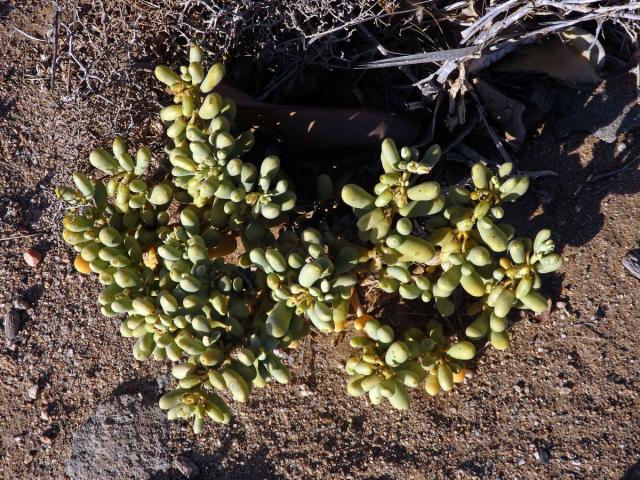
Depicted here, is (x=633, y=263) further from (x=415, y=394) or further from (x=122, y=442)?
(x=122, y=442)

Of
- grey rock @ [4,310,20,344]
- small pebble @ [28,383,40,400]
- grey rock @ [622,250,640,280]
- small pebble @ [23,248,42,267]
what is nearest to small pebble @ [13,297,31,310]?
grey rock @ [4,310,20,344]

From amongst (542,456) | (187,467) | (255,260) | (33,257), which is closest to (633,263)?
(542,456)

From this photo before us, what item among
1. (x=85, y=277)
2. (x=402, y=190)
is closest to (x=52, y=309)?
(x=85, y=277)

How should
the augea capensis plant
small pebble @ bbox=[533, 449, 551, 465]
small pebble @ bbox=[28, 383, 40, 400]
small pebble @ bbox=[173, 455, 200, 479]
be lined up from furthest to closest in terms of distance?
small pebble @ bbox=[28, 383, 40, 400] < small pebble @ bbox=[173, 455, 200, 479] < small pebble @ bbox=[533, 449, 551, 465] < the augea capensis plant

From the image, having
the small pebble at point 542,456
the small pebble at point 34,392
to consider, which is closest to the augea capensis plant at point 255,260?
the small pebble at point 542,456

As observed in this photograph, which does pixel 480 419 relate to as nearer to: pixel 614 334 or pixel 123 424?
pixel 614 334

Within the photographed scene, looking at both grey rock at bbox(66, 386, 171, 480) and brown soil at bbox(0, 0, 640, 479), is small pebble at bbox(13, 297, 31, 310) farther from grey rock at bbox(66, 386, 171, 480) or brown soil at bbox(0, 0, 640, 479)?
grey rock at bbox(66, 386, 171, 480)

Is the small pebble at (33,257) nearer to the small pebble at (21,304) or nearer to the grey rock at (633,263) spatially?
the small pebble at (21,304)
